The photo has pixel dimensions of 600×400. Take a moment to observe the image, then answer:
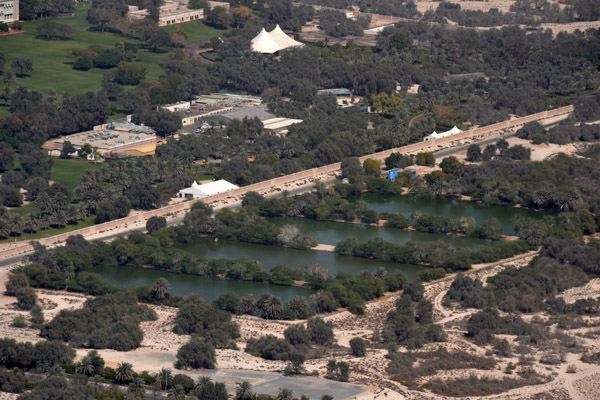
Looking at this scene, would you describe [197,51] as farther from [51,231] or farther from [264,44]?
[51,231]

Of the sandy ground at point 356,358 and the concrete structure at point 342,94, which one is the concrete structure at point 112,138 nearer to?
the concrete structure at point 342,94

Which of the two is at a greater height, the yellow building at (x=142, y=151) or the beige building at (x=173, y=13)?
the yellow building at (x=142, y=151)

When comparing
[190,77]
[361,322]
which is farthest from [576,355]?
[190,77]

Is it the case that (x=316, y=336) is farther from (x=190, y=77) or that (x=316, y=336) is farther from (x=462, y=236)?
(x=190, y=77)

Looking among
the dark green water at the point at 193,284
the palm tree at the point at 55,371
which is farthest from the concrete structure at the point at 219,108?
the palm tree at the point at 55,371

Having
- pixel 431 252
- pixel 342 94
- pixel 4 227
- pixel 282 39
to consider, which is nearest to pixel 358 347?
pixel 431 252

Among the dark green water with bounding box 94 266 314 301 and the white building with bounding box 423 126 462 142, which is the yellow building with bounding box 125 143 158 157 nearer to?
the white building with bounding box 423 126 462 142
